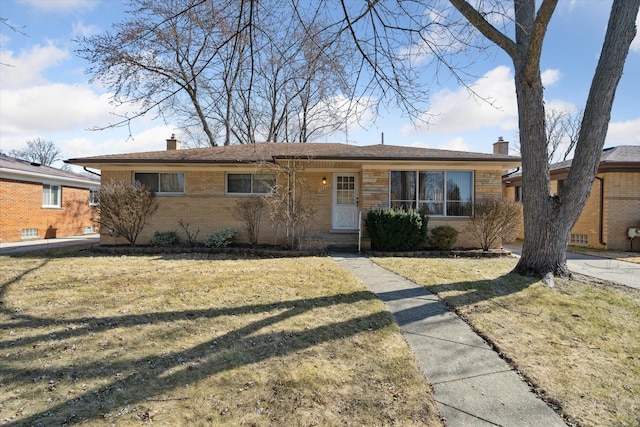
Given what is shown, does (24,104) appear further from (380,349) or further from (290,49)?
(380,349)

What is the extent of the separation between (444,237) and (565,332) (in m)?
6.31

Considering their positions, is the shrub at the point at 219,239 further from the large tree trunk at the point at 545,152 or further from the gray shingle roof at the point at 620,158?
the gray shingle roof at the point at 620,158

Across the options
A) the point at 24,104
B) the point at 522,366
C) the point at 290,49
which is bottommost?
the point at 522,366

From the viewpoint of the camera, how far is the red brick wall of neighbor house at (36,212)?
→ 1362cm

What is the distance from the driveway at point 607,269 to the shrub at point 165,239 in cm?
A: 1115

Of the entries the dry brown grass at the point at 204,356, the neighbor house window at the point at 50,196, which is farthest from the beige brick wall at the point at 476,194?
the neighbor house window at the point at 50,196

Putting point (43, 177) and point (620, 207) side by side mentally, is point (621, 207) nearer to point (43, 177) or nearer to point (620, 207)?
point (620, 207)

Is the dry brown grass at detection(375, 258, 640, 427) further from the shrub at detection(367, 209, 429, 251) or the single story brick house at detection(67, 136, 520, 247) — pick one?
the single story brick house at detection(67, 136, 520, 247)

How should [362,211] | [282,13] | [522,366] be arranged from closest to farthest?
[522,366]
[282,13]
[362,211]

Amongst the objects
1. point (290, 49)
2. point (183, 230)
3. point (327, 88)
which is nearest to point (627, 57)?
point (327, 88)

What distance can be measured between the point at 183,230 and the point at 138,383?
916cm

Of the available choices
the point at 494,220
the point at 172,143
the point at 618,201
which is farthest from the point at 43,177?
the point at 618,201

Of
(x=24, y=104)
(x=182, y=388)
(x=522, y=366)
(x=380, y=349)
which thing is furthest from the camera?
(x=24, y=104)

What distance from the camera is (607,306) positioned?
5.07m
